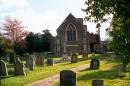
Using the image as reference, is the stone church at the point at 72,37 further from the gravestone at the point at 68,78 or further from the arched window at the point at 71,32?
the gravestone at the point at 68,78

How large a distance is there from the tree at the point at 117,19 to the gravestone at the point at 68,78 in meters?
3.36

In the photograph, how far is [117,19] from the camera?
20.9 meters

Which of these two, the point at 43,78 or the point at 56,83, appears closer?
the point at 56,83

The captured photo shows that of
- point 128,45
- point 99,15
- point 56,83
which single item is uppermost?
point 99,15

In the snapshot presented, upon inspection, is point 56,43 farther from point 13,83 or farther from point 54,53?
point 13,83

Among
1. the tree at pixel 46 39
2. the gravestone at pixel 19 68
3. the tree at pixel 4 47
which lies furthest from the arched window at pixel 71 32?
the gravestone at pixel 19 68

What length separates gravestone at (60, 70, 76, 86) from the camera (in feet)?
54.0

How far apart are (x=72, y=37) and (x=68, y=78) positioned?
58.9 m

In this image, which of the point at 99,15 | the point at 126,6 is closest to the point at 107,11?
the point at 99,15

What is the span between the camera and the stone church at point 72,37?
243ft

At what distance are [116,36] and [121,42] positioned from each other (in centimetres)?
66

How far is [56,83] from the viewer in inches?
803

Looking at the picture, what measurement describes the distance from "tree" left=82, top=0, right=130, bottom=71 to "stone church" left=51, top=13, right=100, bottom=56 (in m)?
50.3

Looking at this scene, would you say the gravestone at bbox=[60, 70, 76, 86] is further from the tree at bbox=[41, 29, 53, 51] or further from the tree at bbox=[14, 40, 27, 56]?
the tree at bbox=[41, 29, 53, 51]
